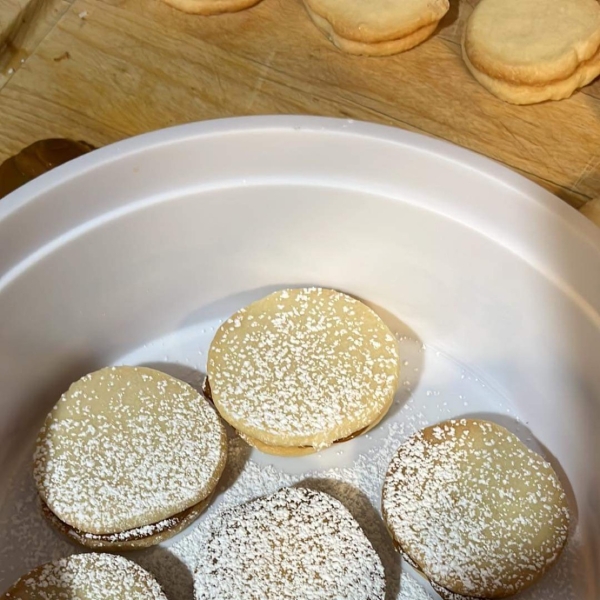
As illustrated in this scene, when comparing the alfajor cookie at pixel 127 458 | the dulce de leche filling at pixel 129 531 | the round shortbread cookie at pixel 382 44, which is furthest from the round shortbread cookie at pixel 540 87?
the dulce de leche filling at pixel 129 531

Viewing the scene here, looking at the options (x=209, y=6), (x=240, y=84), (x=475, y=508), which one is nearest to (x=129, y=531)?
(x=475, y=508)

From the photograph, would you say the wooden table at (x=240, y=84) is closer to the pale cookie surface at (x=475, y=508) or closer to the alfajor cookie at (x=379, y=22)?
the alfajor cookie at (x=379, y=22)

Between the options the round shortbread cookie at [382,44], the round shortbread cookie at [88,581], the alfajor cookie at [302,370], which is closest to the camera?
the round shortbread cookie at [88,581]

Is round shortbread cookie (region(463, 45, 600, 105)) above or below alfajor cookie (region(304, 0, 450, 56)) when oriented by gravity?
below

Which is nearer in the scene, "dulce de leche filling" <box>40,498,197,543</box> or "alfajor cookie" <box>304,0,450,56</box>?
"dulce de leche filling" <box>40,498,197,543</box>

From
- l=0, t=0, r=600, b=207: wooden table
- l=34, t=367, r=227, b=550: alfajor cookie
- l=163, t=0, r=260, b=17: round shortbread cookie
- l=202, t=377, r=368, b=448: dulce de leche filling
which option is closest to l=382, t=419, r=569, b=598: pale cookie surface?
l=202, t=377, r=368, b=448: dulce de leche filling

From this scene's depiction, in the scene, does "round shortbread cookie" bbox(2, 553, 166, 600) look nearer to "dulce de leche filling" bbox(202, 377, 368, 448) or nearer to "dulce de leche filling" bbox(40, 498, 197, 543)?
"dulce de leche filling" bbox(40, 498, 197, 543)

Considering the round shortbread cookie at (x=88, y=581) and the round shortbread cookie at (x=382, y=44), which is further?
the round shortbread cookie at (x=382, y=44)

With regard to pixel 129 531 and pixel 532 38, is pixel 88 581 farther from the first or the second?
pixel 532 38
